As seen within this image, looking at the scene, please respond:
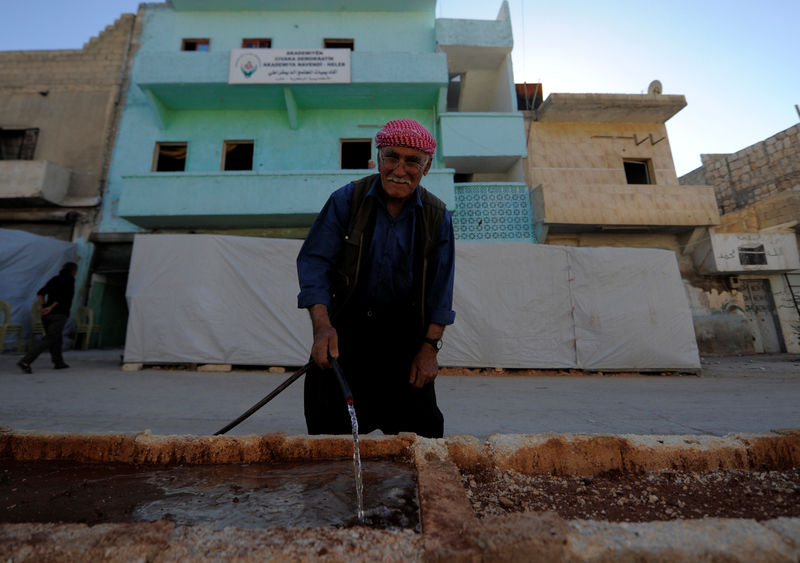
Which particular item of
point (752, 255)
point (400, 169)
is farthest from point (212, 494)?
point (752, 255)

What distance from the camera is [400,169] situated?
178cm

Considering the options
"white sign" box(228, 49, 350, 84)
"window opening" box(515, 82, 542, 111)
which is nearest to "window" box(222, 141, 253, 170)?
"white sign" box(228, 49, 350, 84)

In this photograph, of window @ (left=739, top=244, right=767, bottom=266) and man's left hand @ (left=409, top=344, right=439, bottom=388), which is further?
window @ (left=739, top=244, right=767, bottom=266)

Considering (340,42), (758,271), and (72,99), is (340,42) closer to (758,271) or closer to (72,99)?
(72,99)

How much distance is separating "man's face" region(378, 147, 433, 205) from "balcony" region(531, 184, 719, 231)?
8200 mm

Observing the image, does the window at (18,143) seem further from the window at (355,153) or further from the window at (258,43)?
the window at (355,153)

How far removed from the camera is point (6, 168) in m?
9.38

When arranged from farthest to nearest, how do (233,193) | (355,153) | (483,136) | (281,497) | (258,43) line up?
(258,43) → (355,153) → (483,136) → (233,193) → (281,497)

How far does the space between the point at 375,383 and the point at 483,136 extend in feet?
31.3

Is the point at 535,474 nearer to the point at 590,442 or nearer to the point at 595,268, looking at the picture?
the point at 590,442

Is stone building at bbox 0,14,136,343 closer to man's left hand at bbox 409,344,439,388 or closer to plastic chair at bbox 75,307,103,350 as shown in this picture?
plastic chair at bbox 75,307,103,350

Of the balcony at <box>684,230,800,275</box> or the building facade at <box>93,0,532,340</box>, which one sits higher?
the building facade at <box>93,0,532,340</box>

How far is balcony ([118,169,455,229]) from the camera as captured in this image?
873 centimetres

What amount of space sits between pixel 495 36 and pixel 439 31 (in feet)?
5.22
